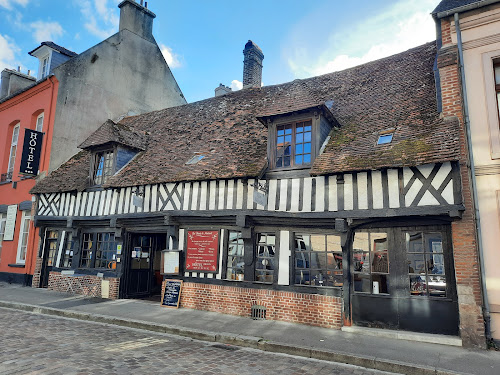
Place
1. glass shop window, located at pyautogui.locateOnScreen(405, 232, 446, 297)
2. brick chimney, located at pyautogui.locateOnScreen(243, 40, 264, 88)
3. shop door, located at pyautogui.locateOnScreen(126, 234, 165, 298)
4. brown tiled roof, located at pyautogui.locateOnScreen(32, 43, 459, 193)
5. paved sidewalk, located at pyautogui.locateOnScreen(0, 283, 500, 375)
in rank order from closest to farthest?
paved sidewalk, located at pyautogui.locateOnScreen(0, 283, 500, 375), glass shop window, located at pyautogui.locateOnScreen(405, 232, 446, 297), brown tiled roof, located at pyautogui.locateOnScreen(32, 43, 459, 193), shop door, located at pyautogui.locateOnScreen(126, 234, 165, 298), brick chimney, located at pyautogui.locateOnScreen(243, 40, 264, 88)

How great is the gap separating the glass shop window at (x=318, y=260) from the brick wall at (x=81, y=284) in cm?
587

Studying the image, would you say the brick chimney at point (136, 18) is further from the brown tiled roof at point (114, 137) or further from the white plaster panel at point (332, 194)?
the white plaster panel at point (332, 194)

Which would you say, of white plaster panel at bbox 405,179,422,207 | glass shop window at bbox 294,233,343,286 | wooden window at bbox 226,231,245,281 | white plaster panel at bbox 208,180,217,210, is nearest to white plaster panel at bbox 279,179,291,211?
glass shop window at bbox 294,233,343,286

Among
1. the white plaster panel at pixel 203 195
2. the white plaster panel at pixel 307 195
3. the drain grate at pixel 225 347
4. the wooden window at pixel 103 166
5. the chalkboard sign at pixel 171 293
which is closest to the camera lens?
the drain grate at pixel 225 347

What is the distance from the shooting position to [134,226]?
1049cm

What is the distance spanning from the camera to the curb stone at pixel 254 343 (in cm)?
487

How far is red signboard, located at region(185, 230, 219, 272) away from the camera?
8.92 metres

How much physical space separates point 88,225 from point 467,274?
10.7 meters

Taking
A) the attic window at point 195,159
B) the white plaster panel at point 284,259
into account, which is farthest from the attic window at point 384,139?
the attic window at point 195,159

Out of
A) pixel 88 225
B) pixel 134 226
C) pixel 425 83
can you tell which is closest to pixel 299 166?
pixel 425 83

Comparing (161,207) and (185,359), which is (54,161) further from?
(185,359)

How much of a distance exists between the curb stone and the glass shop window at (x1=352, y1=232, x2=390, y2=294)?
2.13 meters

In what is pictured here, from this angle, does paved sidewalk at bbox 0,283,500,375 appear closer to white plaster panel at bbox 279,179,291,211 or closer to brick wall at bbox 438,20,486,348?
brick wall at bbox 438,20,486,348

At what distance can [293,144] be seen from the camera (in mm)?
8281
